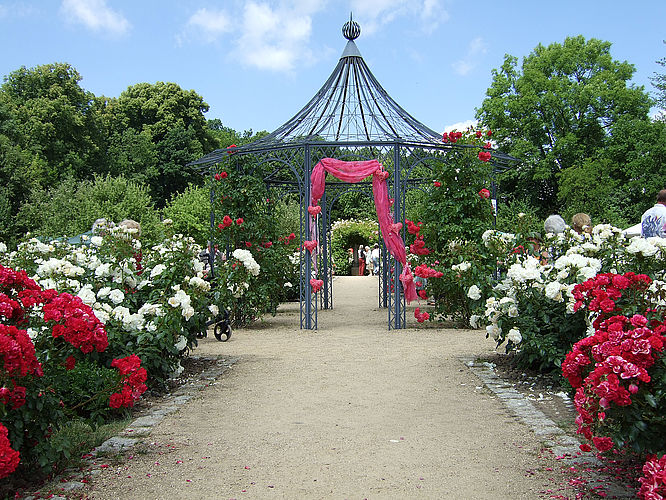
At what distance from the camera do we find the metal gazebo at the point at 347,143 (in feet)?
34.5

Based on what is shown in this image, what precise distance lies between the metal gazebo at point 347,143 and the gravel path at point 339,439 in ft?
10.4

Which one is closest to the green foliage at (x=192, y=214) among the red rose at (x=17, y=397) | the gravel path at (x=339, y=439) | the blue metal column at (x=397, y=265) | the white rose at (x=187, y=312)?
the blue metal column at (x=397, y=265)

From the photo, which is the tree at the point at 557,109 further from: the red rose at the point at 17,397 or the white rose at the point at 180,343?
the red rose at the point at 17,397

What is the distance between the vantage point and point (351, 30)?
12031 mm

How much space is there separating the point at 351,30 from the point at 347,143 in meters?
2.78

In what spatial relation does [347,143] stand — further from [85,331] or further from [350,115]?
[85,331]

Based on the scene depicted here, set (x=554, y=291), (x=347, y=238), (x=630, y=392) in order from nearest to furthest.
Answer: (x=630, y=392), (x=554, y=291), (x=347, y=238)

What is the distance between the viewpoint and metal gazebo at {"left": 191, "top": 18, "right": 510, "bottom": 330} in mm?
10523

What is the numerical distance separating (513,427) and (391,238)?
596 centimetres

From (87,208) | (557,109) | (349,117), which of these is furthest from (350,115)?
(557,109)

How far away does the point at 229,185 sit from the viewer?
Result: 35.8 ft

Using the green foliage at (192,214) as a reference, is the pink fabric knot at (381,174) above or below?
below

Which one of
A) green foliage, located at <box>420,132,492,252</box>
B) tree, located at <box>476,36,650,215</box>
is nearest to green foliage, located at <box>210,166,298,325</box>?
green foliage, located at <box>420,132,492,252</box>

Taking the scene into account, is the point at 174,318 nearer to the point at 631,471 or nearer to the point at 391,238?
the point at 631,471
